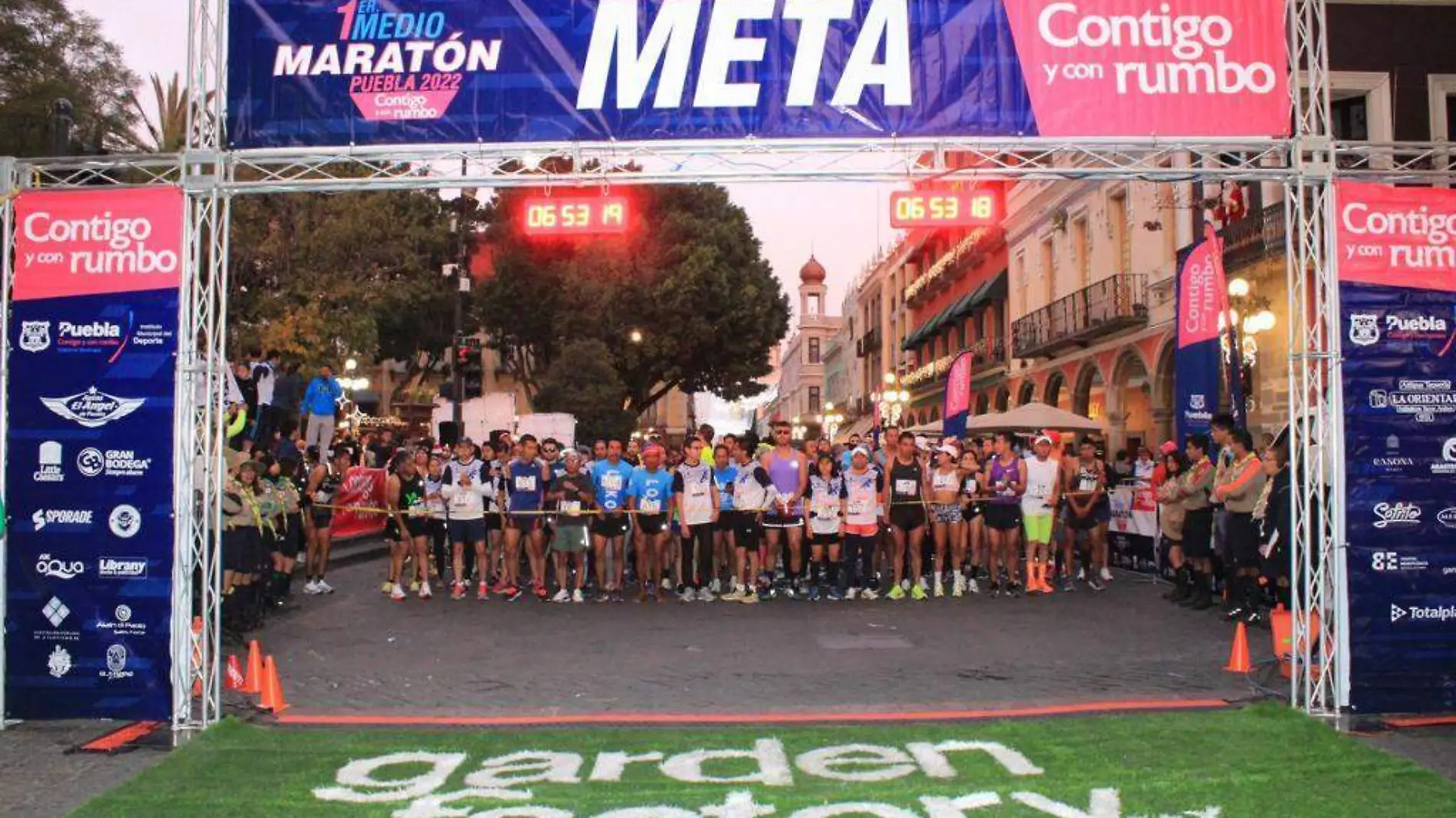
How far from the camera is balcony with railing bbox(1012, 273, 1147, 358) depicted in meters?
26.6

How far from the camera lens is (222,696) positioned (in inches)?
326

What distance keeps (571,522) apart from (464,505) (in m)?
1.30

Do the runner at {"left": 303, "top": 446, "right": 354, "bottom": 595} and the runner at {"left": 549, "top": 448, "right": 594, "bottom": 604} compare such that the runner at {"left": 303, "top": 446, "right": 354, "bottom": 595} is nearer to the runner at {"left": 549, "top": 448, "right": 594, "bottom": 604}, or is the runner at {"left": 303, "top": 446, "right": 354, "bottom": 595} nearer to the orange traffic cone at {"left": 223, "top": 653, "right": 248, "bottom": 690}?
the runner at {"left": 549, "top": 448, "right": 594, "bottom": 604}

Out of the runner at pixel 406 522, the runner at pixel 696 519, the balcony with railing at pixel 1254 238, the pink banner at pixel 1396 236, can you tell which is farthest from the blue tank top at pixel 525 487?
the balcony with railing at pixel 1254 238

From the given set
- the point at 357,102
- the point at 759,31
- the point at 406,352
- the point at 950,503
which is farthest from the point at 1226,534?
the point at 406,352

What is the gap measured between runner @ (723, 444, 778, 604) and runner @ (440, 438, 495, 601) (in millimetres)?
3051

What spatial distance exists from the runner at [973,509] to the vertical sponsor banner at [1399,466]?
6172 mm

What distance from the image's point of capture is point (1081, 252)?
31281mm

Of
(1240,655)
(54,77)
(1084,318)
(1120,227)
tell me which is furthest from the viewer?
(1084,318)

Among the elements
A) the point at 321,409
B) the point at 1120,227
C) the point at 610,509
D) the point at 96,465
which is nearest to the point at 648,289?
the point at 1120,227

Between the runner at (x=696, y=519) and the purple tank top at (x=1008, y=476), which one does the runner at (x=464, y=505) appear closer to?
the runner at (x=696, y=519)

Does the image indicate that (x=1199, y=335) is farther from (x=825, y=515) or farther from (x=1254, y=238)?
(x=1254, y=238)

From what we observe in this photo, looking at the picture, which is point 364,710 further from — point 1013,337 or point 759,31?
point 1013,337

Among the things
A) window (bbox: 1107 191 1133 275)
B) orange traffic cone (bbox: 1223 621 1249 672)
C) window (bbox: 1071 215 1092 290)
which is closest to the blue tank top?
orange traffic cone (bbox: 1223 621 1249 672)
